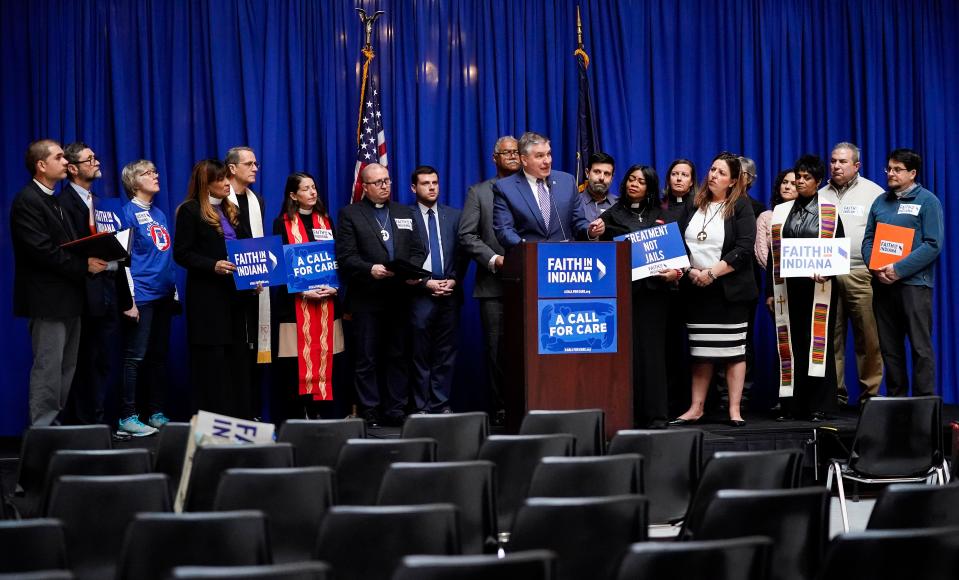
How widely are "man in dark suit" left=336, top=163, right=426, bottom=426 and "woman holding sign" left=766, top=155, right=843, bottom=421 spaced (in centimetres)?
248

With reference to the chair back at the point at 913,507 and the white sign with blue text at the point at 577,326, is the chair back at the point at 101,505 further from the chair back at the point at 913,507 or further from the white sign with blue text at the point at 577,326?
the white sign with blue text at the point at 577,326

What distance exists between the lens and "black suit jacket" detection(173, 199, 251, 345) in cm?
666

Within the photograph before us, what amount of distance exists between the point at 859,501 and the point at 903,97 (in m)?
4.28

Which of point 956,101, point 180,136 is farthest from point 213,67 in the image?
point 956,101

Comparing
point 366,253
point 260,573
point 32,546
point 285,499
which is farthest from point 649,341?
point 260,573

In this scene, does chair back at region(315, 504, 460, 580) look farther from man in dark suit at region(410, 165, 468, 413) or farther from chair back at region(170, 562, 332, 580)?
man in dark suit at region(410, 165, 468, 413)

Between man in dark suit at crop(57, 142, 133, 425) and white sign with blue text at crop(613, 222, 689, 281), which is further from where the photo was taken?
man in dark suit at crop(57, 142, 133, 425)

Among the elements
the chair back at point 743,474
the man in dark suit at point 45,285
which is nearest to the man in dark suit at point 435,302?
the man in dark suit at point 45,285

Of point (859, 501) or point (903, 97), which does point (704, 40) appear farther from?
point (859, 501)

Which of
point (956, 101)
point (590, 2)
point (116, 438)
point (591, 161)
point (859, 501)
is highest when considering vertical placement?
point (590, 2)

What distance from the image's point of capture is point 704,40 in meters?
8.94

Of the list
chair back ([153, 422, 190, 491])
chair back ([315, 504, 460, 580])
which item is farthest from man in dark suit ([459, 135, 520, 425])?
chair back ([315, 504, 460, 580])

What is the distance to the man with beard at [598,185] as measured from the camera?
24.5 feet

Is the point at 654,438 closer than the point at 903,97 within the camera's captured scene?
Yes
